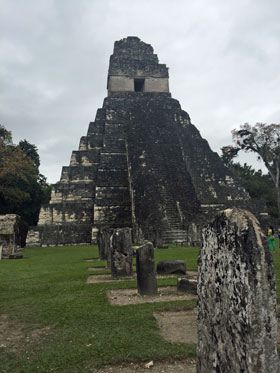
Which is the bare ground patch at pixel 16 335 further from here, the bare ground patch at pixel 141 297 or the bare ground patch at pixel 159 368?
the bare ground patch at pixel 141 297

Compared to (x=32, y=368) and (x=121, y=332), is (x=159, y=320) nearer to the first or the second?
(x=121, y=332)

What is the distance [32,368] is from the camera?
13.8 ft

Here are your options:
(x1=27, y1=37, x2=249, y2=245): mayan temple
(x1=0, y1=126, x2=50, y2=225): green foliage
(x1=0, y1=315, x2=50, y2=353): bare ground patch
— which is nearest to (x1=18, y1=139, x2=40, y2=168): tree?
(x1=0, y1=126, x2=50, y2=225): green foliage

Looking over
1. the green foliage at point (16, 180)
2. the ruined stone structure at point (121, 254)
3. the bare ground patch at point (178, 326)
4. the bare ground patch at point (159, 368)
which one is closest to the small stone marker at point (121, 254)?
the ruined stone structure at point (121, 254)

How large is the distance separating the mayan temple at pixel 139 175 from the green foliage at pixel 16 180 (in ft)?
9.54

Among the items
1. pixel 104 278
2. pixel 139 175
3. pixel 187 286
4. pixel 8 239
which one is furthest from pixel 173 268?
pixel 139 175

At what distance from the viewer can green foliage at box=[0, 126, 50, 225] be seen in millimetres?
26519

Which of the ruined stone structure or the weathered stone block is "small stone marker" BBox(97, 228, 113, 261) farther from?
the weathered stone block

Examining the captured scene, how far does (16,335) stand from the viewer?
559cm

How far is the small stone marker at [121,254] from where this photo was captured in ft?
34.6

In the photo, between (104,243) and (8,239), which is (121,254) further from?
(8,239)

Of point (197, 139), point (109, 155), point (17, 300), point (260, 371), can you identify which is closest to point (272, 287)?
point (260, 371)

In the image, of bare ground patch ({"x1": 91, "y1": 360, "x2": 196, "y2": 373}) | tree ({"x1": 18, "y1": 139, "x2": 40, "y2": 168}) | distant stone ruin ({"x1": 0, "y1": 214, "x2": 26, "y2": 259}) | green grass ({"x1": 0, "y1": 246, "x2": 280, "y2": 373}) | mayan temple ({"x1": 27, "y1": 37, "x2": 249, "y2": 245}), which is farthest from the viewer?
tree ({"x1": 18, "y1": 139, "x2": 40, "y2": 168})

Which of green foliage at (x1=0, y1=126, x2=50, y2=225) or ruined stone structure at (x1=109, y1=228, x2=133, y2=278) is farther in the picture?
green foliage at (x1=0, y1=126, x2=50, y2=225)
